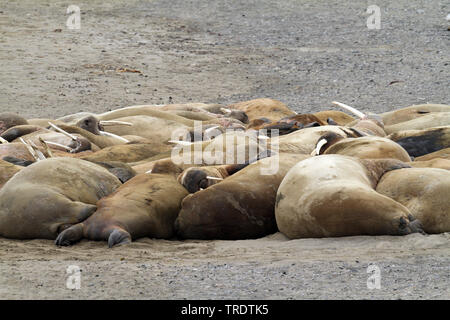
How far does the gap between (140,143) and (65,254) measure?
3.19 m

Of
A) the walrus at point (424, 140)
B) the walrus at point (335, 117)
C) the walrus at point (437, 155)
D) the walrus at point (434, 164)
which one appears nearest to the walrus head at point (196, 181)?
the walrus at point (434, 164)

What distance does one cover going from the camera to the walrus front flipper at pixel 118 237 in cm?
621

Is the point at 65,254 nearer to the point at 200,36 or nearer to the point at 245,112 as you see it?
the point at 245,112

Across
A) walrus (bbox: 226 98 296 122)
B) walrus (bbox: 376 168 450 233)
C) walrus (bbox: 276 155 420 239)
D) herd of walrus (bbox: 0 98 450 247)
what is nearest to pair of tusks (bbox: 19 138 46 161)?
herd of walrus (bbox: 0 98 450 247)

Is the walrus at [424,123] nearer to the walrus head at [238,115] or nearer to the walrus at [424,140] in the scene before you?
the walrus at [424,140]

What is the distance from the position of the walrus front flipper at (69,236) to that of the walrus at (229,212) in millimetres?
767

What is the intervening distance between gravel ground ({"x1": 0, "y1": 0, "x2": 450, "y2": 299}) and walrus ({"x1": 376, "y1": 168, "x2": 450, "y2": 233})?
0.28 metres

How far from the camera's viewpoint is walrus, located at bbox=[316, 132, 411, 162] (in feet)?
24.2

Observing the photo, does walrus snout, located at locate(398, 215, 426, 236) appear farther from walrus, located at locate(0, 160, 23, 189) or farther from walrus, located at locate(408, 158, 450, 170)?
walrus, located at locate(0, 160, 23, 189)

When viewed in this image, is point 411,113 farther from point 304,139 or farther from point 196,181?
point 196,181

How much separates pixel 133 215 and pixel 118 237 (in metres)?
0.28

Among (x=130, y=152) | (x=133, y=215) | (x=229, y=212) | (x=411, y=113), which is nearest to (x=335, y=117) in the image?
(x=411, y=113)

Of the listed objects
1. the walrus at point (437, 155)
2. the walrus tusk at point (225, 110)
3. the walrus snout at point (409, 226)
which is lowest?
the walrus snout at point (409, 226)
